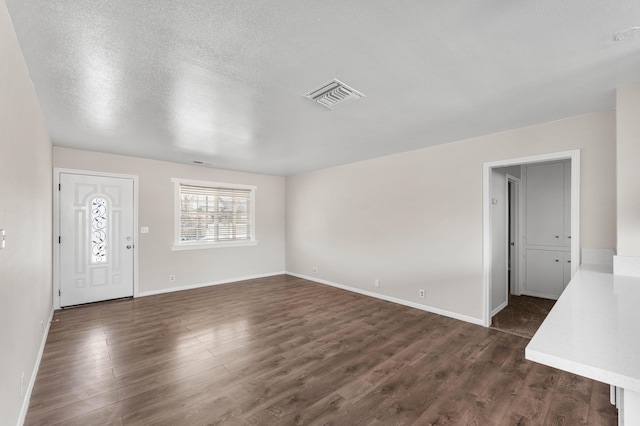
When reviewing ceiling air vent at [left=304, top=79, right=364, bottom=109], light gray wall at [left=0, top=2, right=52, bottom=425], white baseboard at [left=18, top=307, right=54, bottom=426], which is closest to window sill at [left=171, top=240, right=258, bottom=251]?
white baseboard at [left=18, top=307, right=54, bottom=426]

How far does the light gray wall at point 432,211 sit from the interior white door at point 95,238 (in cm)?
356

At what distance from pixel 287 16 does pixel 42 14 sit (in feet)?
4.27

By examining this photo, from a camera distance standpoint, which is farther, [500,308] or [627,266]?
[500,308]

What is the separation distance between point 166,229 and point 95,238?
105 centimetres

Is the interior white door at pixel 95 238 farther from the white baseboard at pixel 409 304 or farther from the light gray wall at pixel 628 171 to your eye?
the light gray wall at pixel 628 171

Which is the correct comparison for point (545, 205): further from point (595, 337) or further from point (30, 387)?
point (30, 387)

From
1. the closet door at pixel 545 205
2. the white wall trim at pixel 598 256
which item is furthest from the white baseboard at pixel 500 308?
the white wall trim at pixel 598 256

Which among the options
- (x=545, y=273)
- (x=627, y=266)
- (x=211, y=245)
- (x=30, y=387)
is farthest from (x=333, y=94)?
(x=545, y=273)

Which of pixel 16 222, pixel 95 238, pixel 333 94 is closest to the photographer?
pixel 16 222

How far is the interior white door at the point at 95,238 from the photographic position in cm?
427

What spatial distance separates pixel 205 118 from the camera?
2928 mm

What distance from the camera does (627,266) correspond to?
2.18 meters

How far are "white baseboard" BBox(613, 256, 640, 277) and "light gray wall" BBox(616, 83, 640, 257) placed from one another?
2.1 inches

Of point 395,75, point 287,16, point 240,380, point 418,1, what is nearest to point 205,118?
point 287,16
